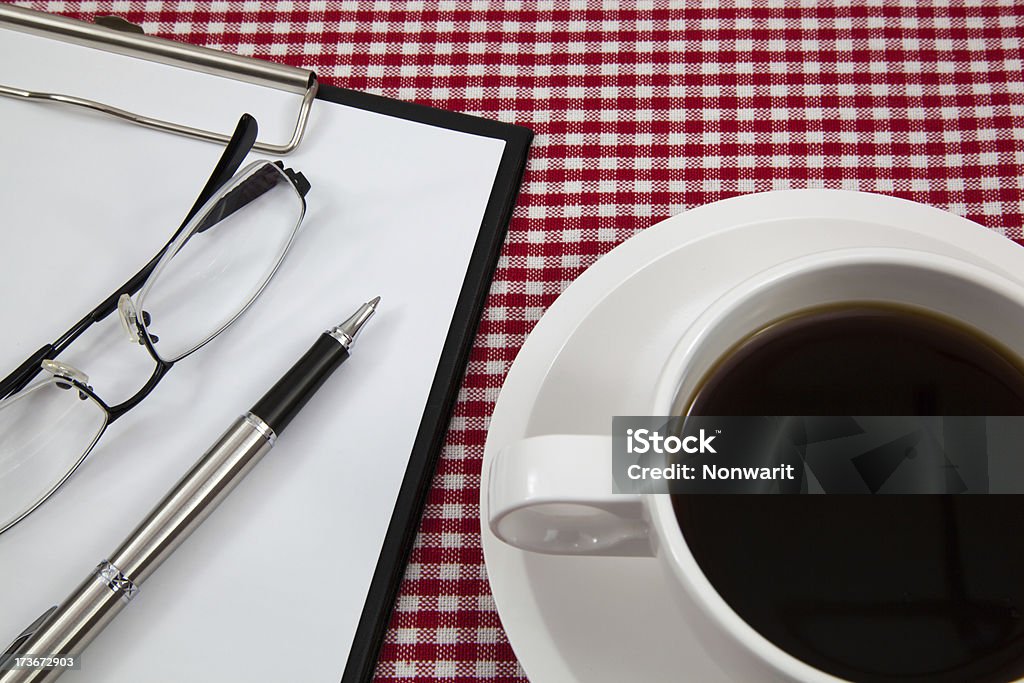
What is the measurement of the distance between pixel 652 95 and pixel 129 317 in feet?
1.31

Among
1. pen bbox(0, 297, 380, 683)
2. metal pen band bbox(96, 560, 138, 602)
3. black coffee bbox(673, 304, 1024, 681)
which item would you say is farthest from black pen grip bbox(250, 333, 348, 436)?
black coffee bbox(673, 304, 1024, 681)

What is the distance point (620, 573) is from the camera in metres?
0.45

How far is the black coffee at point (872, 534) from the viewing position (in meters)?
0.38

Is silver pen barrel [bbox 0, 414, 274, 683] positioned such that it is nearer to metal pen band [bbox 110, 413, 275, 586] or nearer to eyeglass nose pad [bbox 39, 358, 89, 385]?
metal pen band [bbox 110, 413, 275, 586]

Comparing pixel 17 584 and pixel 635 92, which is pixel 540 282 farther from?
pixel 17 584

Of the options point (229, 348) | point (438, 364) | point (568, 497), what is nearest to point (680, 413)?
point (568, 497)

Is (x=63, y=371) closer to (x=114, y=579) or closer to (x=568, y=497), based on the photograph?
(x=114, y=579)

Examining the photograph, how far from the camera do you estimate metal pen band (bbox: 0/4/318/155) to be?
0.61m

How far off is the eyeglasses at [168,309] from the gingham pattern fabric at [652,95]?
12cm

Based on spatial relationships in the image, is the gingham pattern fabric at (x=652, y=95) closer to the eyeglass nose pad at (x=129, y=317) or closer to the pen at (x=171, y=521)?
the pen at (x=171, y=521)

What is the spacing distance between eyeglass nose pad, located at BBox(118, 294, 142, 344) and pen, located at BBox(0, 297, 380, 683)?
0.33 feet

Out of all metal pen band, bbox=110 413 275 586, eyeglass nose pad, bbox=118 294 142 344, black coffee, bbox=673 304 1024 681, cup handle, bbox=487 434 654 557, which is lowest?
metal pen band, bbox=110 413 275 586

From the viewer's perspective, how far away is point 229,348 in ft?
1.83

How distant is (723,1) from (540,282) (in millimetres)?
269
